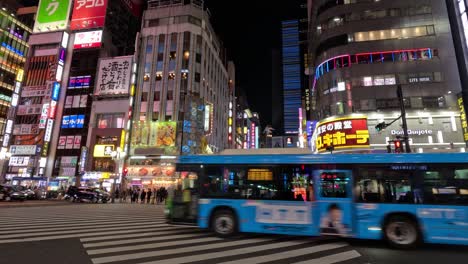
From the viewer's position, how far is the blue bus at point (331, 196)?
8.11 metres

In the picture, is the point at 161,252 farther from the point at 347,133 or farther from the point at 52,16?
the point at 52,16

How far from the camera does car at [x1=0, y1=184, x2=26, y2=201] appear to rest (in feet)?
85.1

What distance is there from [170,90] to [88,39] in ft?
69.4

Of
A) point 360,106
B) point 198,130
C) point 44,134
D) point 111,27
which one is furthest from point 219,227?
point 111,27

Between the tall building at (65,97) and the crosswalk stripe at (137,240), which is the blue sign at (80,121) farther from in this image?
the crosswalk stripe at (137,240)

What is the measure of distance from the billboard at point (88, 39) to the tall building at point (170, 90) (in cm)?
925

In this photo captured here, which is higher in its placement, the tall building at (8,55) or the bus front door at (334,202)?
the tall building at (8,55)

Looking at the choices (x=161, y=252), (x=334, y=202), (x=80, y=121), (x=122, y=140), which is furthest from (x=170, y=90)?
(x=161, y=252)

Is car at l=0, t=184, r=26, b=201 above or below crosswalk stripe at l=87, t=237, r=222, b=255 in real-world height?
above

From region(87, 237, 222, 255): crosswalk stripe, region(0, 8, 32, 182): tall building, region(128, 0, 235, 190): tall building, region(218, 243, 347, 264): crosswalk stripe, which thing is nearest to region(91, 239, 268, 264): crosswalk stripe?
region(87, 237, 222, 255): crosswalk stripe

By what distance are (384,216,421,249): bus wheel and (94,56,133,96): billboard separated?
150ft

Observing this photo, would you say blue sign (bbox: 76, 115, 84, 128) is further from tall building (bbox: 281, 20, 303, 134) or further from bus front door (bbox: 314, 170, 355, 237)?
tall building (bbox: 281, 20, 303, 134)

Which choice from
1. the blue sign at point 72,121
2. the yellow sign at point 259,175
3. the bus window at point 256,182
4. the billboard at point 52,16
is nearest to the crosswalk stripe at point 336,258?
the bus window at point 256,182

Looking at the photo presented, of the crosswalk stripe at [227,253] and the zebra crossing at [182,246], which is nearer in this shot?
the crosswalk stripe at [227,253]
